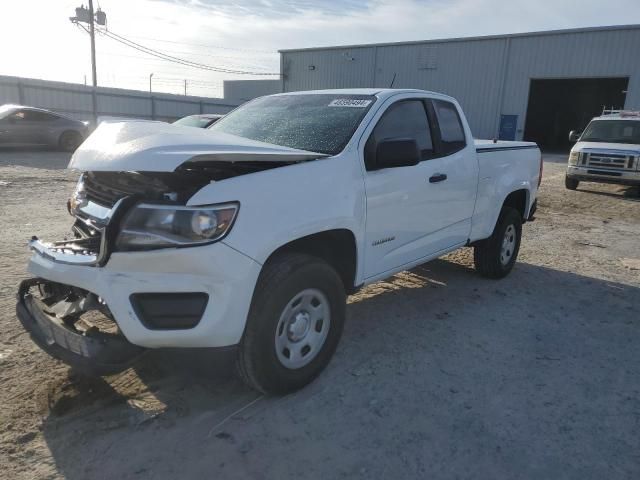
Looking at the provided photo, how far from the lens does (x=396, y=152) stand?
137 inches

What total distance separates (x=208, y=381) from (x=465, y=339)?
6.74ft

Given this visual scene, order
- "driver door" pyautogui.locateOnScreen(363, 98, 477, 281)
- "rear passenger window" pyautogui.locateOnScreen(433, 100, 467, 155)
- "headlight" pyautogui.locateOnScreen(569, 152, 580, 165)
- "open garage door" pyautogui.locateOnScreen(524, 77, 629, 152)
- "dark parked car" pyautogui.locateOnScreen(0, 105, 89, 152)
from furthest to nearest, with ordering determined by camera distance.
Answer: "open garage door" pyautogui.locateOnScreen(524, 77, 629, 152)
"dark parked car" pyautogui.locateOnScreen(0, 105, 89, 152)
"headlight" pyautogui.locateOnScreen(569, 152, 580, 165)
"rear passenger window" pyautogui.locateOnScreen(433, 100, 467, 155)
"driver door" pyautogui.locateOnScreen(363, 98, 477, 281)

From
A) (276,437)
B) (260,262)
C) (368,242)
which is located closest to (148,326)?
(260,262)

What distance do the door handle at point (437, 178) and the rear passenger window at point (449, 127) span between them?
272 mm

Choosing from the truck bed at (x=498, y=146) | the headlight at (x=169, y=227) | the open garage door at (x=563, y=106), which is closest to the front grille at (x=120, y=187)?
the headlight at (x=169, y=227)

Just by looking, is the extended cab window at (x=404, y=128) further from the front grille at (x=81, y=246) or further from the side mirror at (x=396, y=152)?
the front grille at (x=81, y=246)

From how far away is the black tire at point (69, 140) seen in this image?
1752cm

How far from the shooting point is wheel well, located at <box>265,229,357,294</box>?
327 centimetres

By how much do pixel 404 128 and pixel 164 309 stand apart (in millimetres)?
2494

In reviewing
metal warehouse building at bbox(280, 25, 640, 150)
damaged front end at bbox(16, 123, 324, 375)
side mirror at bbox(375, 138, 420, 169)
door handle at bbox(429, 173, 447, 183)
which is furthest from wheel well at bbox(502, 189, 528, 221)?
metal warehouse building at bbox(280, 25, 640, 150)

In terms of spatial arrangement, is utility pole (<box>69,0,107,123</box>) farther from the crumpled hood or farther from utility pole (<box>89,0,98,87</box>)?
the crumpled hood

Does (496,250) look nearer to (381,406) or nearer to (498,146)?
(498,146)

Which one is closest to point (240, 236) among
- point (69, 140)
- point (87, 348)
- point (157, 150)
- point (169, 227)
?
point (169, 227)

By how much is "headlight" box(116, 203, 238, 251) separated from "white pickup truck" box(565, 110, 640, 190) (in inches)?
505
